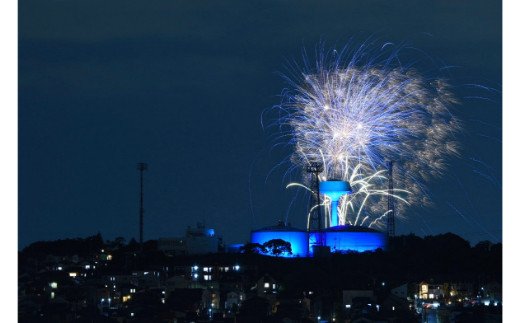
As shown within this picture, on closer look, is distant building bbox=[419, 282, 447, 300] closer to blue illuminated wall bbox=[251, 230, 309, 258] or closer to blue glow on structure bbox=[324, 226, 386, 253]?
blue glow on structure bbox=[324, 226, 386, 253]

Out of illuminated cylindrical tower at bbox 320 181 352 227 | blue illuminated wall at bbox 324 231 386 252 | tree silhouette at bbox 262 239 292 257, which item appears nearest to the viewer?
tree silhouette at bbox 262 239 292 257

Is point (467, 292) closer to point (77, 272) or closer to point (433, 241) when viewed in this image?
point (433, 241)

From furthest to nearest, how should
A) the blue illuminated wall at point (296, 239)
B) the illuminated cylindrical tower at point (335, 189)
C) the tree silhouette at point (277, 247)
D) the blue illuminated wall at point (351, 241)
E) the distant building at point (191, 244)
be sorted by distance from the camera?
1. the distant building at point (191, 244)
2. the blue illuminated wall at point (296, 239)
3. the illuminated cylindrical tower at point (335, 189)
4. the blue illuminated wall at point (351, 241)
5. the tree silhouette at point (277, 247)

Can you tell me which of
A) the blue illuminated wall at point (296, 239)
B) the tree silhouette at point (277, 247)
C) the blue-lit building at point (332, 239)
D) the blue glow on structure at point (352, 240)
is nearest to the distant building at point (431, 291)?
A: the blue-lit building at point (332, 239)

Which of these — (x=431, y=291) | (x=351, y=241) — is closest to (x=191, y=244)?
(x=351, y=241)

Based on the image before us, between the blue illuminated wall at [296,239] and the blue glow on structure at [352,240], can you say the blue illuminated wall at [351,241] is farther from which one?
the blue illuminated wall at [296,239]

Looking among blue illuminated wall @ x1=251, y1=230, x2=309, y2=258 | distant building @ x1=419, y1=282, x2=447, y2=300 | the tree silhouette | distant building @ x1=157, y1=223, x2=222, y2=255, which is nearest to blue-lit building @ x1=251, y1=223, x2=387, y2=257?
blue illuminated wall @ x1=251, y1=230, x2=309, y2=258

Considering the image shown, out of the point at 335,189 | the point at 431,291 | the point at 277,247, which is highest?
the point at 335,189

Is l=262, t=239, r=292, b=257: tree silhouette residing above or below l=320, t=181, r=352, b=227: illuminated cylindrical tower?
below

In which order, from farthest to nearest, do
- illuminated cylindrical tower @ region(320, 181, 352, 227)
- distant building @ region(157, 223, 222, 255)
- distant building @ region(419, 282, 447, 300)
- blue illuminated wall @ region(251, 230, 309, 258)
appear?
distant building @ region(157, 223, 222, 255), blue illuminated wall @ region(251, 230, 309, 258), illuminated cylindrical tower @ region(320, 181, 352, 227), distant building @ region(419, 282, 447, 300)

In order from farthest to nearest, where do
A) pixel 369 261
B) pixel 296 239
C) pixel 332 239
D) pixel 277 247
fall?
pixel 296 239
pixel 332 239
pixel 277 247
pixel 369 261

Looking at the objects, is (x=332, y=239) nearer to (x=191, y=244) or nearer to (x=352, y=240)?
(x=352, y=240)

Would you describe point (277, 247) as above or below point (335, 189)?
below
